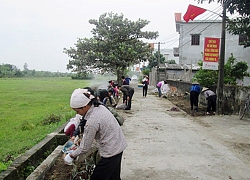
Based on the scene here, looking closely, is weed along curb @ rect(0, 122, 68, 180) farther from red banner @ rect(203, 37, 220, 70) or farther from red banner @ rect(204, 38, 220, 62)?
red banner @ rect(204, 38, 220, 62)

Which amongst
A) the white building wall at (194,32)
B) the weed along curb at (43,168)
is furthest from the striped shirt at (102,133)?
the white building wall at (194,32)

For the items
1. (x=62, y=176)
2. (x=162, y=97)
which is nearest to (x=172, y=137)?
(x=62, y=176)

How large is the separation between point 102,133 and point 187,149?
11.2 ft

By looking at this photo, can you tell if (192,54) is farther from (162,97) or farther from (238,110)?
(238,110)

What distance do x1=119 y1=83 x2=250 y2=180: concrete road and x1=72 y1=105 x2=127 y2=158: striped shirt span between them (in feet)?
4.75

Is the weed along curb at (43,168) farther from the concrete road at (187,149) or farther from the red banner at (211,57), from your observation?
the red banner at (211,57)

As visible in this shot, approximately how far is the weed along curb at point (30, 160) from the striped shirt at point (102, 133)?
2.31 m

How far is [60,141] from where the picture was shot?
686cm

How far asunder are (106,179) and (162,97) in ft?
48.4

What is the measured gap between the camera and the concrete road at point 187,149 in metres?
4.25

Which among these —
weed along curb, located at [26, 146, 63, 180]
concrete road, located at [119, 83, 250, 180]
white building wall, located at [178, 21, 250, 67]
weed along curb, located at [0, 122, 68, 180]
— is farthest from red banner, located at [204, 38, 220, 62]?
white building wall, located at [178, 21, 250, 67]

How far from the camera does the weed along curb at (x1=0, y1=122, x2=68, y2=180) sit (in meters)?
4.48

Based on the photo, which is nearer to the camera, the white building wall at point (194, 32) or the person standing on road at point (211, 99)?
the person standing on road at point (211, 99)

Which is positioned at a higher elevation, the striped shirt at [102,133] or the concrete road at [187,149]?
the striped shirt at [102,133]
